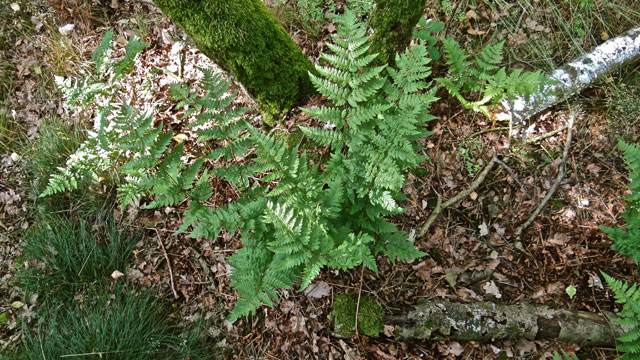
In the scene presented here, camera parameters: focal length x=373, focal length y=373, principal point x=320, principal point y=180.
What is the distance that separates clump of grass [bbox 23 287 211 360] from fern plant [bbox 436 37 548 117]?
3267mm

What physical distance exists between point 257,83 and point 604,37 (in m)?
3.83

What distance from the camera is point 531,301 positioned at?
3111 millimetres

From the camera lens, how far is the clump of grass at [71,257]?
3498 mm

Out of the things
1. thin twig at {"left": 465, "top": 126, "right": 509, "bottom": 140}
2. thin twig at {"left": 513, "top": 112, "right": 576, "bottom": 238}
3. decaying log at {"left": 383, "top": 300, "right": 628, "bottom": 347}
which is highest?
thin twig at {"left": 465, "top": 126, "right": 509, "bottom": 140}

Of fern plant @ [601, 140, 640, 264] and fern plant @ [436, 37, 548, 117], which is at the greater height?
fern plant @ [436, 37, 548, 117]

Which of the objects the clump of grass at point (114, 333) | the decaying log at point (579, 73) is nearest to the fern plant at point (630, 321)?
the decaying log at point (579, 73)

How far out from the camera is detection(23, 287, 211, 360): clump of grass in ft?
10.4

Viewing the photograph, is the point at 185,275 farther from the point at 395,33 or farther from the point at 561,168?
the point at 561,168

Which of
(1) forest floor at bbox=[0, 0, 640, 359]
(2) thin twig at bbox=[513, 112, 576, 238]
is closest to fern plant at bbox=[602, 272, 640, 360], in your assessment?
(1) forest floor at bbox=[0, 0, 640, 359]

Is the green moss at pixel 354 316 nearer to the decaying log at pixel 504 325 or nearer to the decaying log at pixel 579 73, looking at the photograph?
the decaying log at pixel 504 325

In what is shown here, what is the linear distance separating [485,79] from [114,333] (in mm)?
3994

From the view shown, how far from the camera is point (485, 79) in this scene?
3.46m

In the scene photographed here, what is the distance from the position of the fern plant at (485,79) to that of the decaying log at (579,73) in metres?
0.18

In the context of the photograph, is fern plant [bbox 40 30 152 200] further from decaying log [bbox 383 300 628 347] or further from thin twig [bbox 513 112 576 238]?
thin twig [bbox 513 112 576 238]
